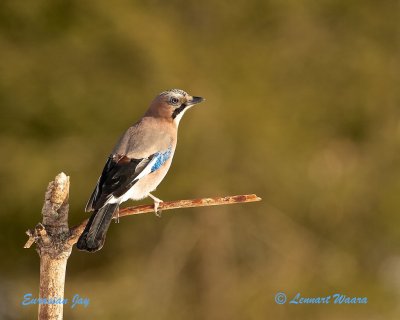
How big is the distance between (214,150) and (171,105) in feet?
22.7

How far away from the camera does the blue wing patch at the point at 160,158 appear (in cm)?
348

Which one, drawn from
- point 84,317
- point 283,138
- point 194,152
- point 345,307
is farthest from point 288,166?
point 84,317

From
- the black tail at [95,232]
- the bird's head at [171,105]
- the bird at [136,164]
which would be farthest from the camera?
the bird's head at [171,105]

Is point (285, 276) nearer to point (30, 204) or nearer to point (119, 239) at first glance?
point (119, 239)

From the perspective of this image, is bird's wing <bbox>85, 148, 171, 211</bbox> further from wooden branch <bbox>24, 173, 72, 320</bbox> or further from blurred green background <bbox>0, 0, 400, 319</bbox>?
blurred green background <bbox>0, 0, 400, 319</bbox>

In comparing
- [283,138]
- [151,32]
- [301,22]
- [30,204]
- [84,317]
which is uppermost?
[301,22]

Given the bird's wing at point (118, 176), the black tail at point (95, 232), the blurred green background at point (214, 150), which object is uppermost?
the blurred green background at point (214, 150)

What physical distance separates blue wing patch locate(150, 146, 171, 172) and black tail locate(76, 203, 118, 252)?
1.34 feet

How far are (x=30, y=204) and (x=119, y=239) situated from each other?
156 cm

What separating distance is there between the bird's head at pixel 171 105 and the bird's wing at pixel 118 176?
1.24ft

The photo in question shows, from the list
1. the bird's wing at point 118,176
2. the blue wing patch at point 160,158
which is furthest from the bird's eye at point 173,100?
the bird's wing at point 118,176

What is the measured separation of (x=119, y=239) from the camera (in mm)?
11117

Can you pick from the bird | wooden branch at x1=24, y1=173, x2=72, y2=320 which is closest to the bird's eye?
the bird

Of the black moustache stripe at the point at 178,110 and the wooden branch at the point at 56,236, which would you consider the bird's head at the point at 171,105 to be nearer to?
the black moustache stripe at the point at 178,110
